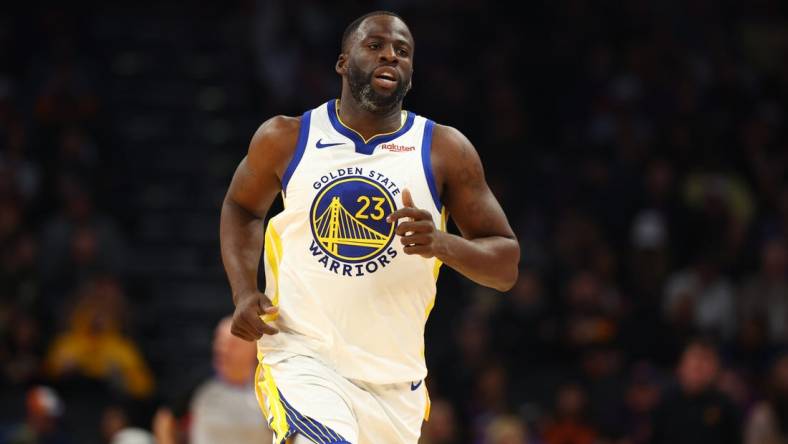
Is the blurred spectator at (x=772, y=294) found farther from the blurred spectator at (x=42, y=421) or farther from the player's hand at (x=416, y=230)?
the player's hand at (x=416, y=230)

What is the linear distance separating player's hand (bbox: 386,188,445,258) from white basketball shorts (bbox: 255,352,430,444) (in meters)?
0.70

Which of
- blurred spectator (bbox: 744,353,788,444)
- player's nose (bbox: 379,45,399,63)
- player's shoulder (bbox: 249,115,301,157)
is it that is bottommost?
blurred spectator (bbox: 744,353,788,444)

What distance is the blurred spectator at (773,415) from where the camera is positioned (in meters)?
10.7

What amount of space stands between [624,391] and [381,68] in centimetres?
713

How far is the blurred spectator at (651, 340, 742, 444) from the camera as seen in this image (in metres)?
10.1

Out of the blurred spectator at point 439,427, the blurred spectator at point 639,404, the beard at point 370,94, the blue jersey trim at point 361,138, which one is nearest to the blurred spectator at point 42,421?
the blurred spectator at point 439,427

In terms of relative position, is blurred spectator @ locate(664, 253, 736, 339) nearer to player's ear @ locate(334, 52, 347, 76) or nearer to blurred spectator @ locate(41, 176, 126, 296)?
blurred spectator @ locate(41, 176, 126, 296)

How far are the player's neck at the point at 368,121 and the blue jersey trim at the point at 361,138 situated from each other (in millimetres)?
22

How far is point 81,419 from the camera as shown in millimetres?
10680

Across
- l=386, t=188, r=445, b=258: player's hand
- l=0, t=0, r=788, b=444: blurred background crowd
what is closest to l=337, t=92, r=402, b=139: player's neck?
l=386, t=188, r=445, b=258: player's hand

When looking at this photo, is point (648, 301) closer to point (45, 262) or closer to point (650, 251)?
point (650, 251)

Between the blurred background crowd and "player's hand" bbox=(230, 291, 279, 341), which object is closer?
"player's hand" bbox=(230, 291, 279, 341)

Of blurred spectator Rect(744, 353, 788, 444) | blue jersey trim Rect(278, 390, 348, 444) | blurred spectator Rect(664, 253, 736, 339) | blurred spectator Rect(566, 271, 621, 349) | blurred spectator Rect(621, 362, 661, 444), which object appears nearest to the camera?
blue jersey trim Rect(278, 390, 348, 444)

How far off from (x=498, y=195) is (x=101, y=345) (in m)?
4.35
